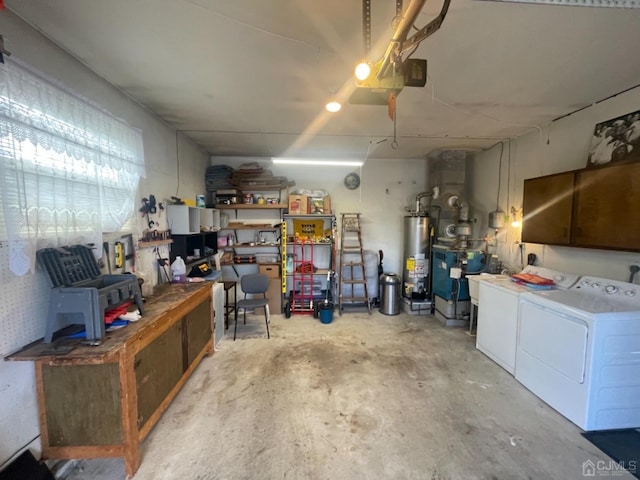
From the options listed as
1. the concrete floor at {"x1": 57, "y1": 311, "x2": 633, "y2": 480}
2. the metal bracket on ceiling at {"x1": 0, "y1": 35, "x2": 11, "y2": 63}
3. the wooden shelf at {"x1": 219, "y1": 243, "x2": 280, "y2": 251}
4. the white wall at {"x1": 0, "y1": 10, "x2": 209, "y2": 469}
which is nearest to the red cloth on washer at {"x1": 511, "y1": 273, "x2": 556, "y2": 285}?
the concrete floor at {"x1": 57, "y1": 311, "x2": 633, "y2": 480}

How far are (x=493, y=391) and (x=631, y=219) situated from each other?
6.10ft

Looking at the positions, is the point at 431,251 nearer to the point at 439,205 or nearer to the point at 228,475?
the point at 439,205

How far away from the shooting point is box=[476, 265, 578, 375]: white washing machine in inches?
107

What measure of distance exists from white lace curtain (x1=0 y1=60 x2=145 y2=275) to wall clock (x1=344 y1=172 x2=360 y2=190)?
353 cm

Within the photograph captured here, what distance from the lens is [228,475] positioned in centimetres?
165

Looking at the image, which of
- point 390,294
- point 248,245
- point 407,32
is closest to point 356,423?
point 407,32

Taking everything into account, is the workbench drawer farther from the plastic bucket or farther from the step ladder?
the step ladder

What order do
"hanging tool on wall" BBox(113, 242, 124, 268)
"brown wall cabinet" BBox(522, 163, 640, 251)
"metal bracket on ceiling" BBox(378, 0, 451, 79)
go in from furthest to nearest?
"hanging tool on wall" BBox(113, 242, 124, 268)
"brown wall cabinet" BBox(522, 163, 640, 251)
"metal bracket on ceiling" BBox(378, 0, 451, 79)

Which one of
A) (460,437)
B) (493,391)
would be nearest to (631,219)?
(493,391)

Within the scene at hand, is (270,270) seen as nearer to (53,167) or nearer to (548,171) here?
(53,167)

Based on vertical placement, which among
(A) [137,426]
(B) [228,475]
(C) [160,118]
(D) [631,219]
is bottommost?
(B) [228,475]

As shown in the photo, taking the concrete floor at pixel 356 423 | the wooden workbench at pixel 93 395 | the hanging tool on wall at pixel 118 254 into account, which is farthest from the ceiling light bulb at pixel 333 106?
the concrete floor at pixel 356 423

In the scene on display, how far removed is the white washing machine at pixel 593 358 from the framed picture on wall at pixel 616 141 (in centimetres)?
115

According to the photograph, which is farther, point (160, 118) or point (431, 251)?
point (431, 251)
